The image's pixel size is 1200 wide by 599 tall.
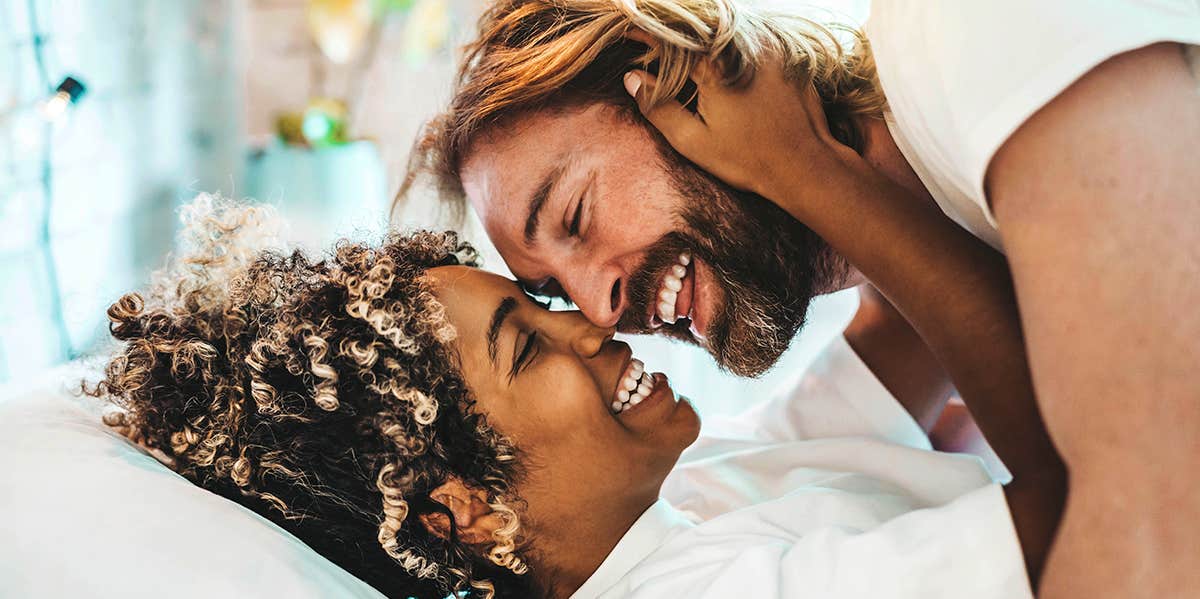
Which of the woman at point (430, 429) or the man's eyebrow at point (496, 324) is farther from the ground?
the man's eyebrow at point (496, 324)

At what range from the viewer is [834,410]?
193cm

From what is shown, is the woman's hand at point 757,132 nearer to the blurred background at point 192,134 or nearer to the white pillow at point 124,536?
the blurred background at point 192,134

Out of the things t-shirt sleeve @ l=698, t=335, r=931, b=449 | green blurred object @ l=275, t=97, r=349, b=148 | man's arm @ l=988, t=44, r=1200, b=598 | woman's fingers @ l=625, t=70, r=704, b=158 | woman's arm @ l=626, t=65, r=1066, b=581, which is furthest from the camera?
green blurred object @ l=275, t=97, r=349, b=148

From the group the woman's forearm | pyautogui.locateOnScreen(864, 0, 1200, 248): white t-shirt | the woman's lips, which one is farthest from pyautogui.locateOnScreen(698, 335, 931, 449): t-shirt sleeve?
pyautogui.locateOnScreen(864, 0, 1200, 248): white t-shirt

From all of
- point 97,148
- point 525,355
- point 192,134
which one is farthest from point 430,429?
point 192,134

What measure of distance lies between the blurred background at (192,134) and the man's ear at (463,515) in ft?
1.69

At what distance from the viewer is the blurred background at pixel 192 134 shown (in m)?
2.42

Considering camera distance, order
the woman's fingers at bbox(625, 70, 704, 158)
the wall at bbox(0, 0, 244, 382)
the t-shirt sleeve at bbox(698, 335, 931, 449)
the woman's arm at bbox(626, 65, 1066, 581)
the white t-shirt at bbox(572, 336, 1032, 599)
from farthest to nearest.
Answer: the wall at bbox(0, 0, 244, 382) → the t-shirt sleeve at bbox(698, 335, 931, 449) → the woman's fingers at bbox(625, 70, 704, 158) → the woman's arm at bbox(626, 65, 1066, 581) → the white t-shirt at bbox(572, 336, 1032, 599)

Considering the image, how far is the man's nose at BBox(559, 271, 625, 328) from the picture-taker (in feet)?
5.27

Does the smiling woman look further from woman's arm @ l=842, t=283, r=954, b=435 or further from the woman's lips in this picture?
woman's arm @ l=842, t=283, r=954, b=435

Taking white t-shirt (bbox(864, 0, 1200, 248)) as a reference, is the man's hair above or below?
below

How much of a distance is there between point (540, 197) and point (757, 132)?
1.15 feet

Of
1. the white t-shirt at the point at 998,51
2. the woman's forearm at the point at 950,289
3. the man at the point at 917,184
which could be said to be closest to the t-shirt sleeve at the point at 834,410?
the man at the point at 917,184

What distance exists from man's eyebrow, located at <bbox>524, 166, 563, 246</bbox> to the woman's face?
0.11m
